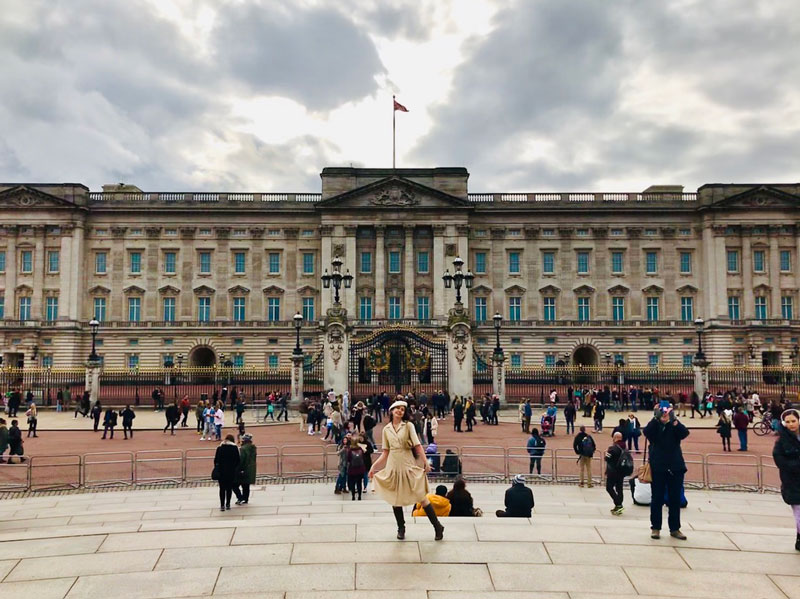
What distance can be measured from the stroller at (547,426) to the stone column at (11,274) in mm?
54488

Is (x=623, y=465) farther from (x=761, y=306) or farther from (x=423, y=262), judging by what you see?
(x=761, y=306)

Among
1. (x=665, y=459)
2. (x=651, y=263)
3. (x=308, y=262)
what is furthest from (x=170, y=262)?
(x=665, y=459)

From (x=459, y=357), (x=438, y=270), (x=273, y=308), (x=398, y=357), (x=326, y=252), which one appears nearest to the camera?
(x=459, y=357)

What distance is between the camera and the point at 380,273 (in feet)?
197

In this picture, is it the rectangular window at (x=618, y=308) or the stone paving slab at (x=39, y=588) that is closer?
the stone paving slab at (x=39, y=588)

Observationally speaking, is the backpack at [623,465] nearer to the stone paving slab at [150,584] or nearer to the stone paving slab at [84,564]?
the stone paving slab at [150,584]

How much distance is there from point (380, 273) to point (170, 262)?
21077 mm

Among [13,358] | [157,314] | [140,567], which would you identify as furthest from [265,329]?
[140,567]

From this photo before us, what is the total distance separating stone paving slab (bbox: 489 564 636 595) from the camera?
6.51 meters

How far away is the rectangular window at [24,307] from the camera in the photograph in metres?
59.1

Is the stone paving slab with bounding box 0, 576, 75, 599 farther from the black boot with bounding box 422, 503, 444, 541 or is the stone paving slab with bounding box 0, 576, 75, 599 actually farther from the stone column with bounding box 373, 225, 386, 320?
the stone column with bounding box 373, 225, 386, 320

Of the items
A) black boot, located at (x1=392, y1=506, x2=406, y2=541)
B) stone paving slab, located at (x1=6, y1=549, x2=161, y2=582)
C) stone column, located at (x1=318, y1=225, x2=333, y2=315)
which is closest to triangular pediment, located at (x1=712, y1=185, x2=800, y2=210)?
stone column, located at (x1=318, y1=225, x2=333, y2=315)

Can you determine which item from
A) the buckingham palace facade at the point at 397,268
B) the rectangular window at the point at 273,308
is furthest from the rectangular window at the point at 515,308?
the rectangular window at the point at 273,308

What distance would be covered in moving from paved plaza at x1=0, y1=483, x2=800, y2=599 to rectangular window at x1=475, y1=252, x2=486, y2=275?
173ft
